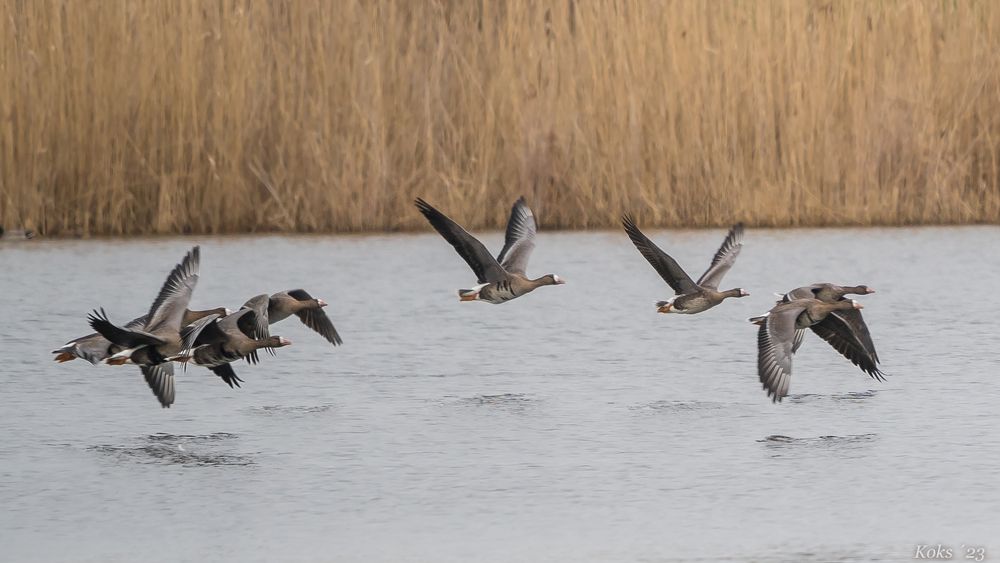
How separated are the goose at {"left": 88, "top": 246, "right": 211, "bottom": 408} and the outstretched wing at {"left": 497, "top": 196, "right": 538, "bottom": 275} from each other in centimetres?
159

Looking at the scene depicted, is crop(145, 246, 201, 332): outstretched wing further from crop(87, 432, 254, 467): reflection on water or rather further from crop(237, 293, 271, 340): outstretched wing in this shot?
crop(87, 432, 254, 467): reflection on water

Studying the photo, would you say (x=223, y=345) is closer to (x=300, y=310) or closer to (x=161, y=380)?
(x=161, y=380)

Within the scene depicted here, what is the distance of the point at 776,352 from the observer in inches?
229

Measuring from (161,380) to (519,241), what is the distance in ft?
6.94

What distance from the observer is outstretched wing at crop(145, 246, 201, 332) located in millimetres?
5949

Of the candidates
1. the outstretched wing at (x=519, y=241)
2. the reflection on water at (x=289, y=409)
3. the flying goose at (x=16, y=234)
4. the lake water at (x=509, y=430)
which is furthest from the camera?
the flying goose at (x=16, y=234)

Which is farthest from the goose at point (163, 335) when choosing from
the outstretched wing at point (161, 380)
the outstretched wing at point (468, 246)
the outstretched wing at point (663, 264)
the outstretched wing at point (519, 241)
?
the outstretched wing at point (663, 264)

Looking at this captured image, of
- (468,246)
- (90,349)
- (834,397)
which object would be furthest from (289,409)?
(834,397)

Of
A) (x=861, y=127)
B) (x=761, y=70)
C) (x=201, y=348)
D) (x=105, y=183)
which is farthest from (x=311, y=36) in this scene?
(x=201, y=348)

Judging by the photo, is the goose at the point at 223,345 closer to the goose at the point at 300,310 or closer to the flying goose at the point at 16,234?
the goose at the point at 300,310

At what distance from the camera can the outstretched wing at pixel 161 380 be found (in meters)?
5.76

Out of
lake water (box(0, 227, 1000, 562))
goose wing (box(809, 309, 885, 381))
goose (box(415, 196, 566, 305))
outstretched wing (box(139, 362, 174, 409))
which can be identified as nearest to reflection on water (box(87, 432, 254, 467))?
lake water (box(0, 227, 1000, 562))

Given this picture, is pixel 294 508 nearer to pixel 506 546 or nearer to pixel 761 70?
pixel 506 546

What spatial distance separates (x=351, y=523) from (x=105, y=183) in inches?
247
